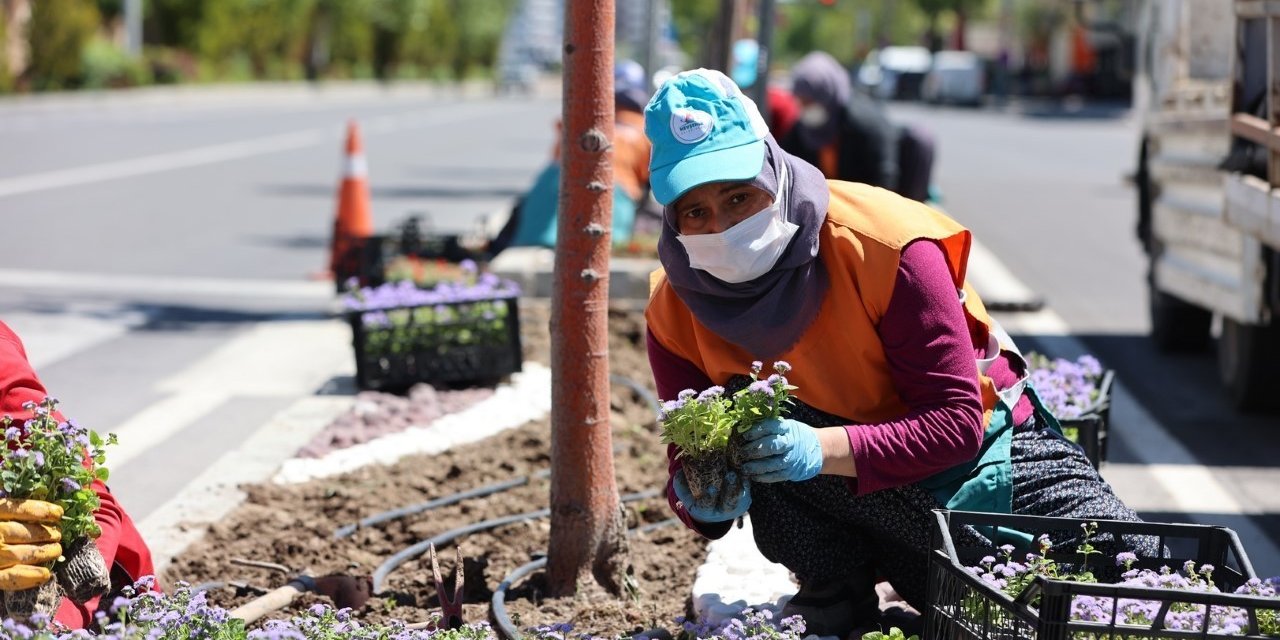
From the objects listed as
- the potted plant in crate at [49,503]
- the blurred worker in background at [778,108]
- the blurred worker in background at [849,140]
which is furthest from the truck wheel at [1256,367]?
the potted plant in crate at [49,503]

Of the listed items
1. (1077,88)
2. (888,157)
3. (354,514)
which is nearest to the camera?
(354,514)

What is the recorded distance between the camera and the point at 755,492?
11.7 feet

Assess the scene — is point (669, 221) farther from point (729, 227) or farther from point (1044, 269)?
point (1044, 269)

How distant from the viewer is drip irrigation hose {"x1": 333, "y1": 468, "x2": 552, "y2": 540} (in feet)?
15.9

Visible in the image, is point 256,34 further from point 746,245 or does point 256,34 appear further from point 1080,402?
point 746,245

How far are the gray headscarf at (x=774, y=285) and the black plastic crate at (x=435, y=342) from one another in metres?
3.50

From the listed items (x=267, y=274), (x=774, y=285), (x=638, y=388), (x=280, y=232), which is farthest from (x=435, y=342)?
(x=280, y=232)

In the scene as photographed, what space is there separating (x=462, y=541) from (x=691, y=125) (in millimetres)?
2069

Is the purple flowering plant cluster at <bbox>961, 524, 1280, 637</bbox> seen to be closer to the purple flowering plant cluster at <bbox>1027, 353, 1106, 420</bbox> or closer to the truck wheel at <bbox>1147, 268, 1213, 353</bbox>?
the purple flowering plant cluster at <bbox>1027, 353, 1106, 420</bbox>

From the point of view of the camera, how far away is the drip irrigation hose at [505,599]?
143 inches

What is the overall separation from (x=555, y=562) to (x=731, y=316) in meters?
1.18

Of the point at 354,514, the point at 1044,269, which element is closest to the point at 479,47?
the point at 1044,269

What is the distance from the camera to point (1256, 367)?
7090 mm

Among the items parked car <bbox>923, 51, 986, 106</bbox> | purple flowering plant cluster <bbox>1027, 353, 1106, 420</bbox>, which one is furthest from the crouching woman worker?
parked car <bbox>923, 51, 986, 106</bbox>
